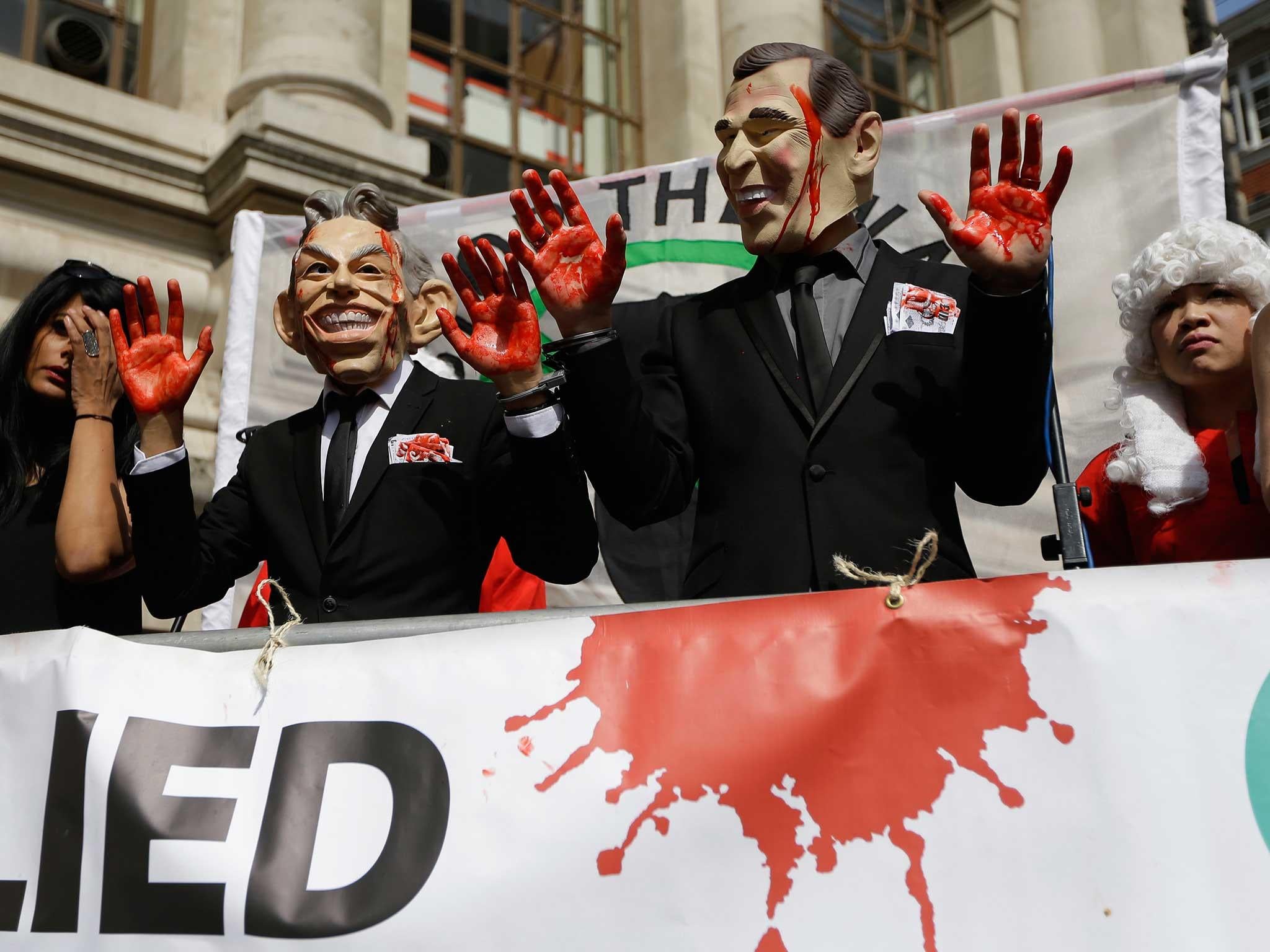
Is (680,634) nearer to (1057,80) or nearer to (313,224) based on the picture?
(313,224)

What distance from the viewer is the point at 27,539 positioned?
2.52m

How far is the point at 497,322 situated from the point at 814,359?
542 millimetres

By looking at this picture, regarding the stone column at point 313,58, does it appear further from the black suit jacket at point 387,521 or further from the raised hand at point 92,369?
the black suit jacket at point 387,521

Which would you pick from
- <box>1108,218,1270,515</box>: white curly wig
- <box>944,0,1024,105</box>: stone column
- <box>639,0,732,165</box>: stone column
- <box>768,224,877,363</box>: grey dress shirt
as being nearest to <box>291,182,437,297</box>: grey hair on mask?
<box>768,224,877,363</box>: grey dress shirt

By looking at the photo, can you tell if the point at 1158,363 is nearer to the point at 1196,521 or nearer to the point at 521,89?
the point at 1196,521

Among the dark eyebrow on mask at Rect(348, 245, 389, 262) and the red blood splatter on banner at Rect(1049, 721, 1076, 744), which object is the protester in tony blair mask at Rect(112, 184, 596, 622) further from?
the red blood splatter on banner at Rect(1049, 721, 1076, 744)

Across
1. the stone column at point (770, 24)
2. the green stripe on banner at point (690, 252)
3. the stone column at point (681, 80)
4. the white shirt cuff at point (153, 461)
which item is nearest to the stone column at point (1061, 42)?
the stone column at point (770, 24)

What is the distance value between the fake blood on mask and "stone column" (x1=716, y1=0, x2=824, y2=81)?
5475 mm

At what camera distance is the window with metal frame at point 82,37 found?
6.05 m

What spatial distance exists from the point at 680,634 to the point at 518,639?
0.22 meters

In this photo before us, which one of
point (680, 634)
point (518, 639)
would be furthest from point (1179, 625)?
point (518, 639)

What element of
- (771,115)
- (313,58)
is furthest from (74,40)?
(771,115)

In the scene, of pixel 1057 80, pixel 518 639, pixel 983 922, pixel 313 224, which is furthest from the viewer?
pixel 1057 80

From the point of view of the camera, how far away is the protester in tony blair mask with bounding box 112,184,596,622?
218cm
